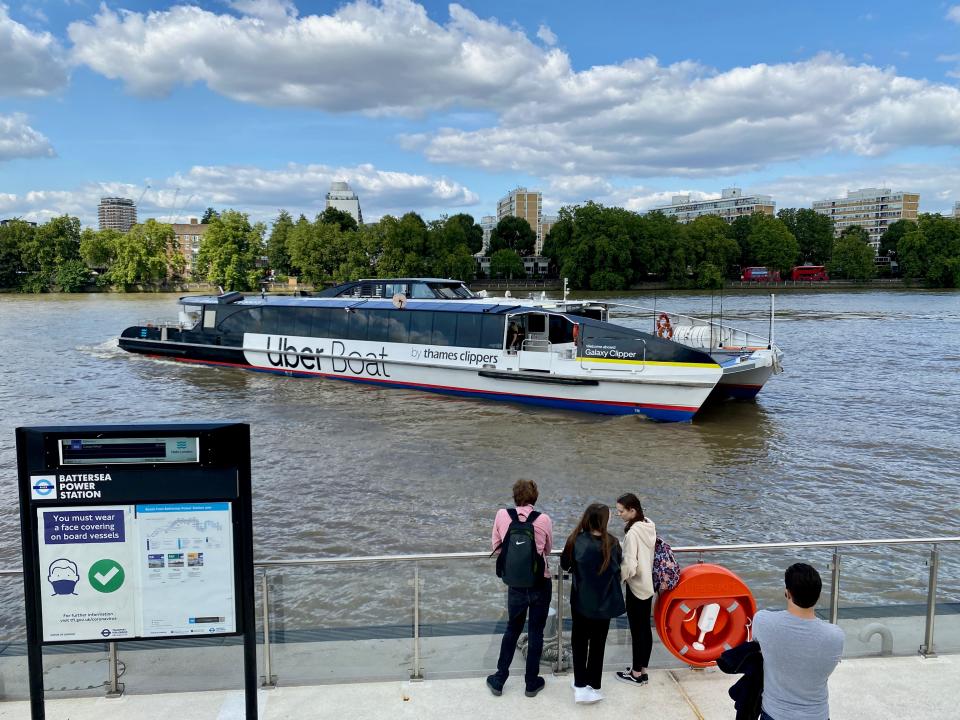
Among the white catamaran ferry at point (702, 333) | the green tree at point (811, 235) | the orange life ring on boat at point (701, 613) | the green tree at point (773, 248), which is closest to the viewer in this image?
the orange life ring on boat at point (701, 613)

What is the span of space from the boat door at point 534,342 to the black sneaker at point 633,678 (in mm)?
15774

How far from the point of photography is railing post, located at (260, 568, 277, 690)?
5.29 metres

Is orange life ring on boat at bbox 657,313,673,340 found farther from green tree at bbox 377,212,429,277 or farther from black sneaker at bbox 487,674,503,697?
green tree at bbox 377,212,429,277

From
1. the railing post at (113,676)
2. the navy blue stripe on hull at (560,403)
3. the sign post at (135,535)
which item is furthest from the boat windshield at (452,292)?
the sign post at (135,535)

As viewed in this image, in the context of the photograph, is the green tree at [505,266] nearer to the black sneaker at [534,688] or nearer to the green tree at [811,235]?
the green tree at [811,235]

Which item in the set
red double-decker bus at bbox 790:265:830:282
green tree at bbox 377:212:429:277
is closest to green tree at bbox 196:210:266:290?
green tree at bbox 377:212:429:277

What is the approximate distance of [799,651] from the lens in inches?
144

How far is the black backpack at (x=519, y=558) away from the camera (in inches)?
208

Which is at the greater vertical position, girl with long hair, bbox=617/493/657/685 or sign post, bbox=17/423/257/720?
sign post, bbox=17/423/257/720

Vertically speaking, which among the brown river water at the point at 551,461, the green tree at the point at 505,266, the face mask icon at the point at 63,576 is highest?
the green tree at the point at 505,266

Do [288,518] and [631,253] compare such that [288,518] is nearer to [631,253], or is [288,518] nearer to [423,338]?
[423,338]

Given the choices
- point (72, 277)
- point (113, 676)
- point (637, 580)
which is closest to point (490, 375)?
point (637, 580)

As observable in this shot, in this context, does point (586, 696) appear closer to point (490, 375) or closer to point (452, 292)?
point (490, 375)

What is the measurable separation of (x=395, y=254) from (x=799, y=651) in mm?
99466
